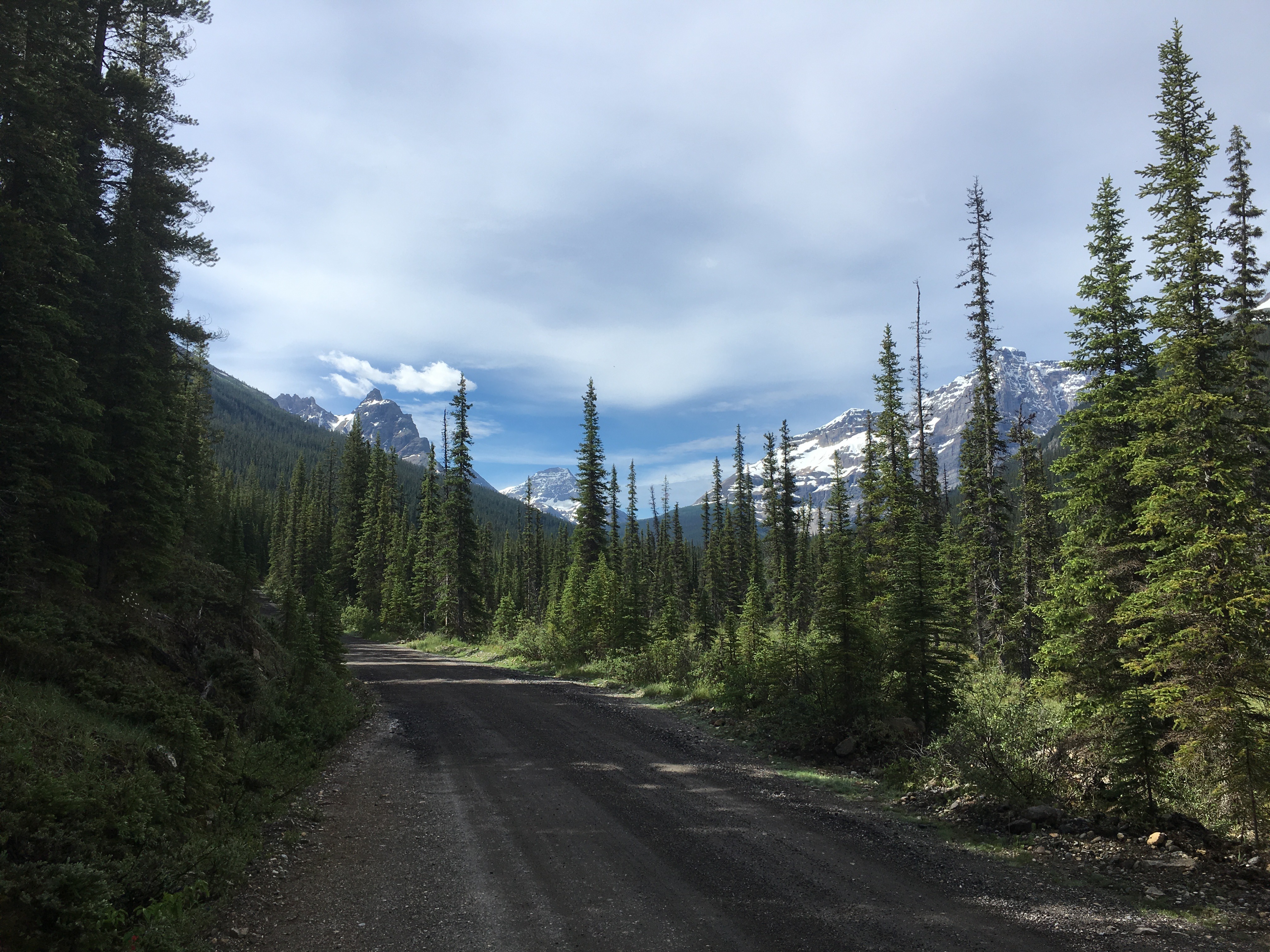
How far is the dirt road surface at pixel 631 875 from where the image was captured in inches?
207

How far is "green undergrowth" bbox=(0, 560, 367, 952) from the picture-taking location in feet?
14.8

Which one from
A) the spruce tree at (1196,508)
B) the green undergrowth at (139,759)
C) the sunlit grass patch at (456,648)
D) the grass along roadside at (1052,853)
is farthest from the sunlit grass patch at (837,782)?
the sunlit grass patch at (456,648)

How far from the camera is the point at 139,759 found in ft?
22.5

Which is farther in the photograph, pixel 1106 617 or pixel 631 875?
pixel 1106 617

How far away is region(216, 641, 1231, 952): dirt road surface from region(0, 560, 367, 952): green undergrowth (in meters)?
0.70

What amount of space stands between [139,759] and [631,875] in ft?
19.2

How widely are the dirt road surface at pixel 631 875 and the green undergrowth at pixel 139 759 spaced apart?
27.5 inches

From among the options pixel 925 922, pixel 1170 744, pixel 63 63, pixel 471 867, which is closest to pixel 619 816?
pixel 471 867

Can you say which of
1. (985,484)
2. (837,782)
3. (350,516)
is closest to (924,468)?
(985,484)

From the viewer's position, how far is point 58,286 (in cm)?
1177

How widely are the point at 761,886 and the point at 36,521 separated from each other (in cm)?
1346

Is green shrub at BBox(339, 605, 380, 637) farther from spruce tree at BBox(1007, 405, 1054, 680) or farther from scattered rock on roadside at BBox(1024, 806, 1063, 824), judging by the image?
scattered rock on roadside at BBox(1024, 806, 1063, 824)

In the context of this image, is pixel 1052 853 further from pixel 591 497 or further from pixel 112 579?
pixel 591 497

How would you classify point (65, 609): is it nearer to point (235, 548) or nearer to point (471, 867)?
point (471, 867)
